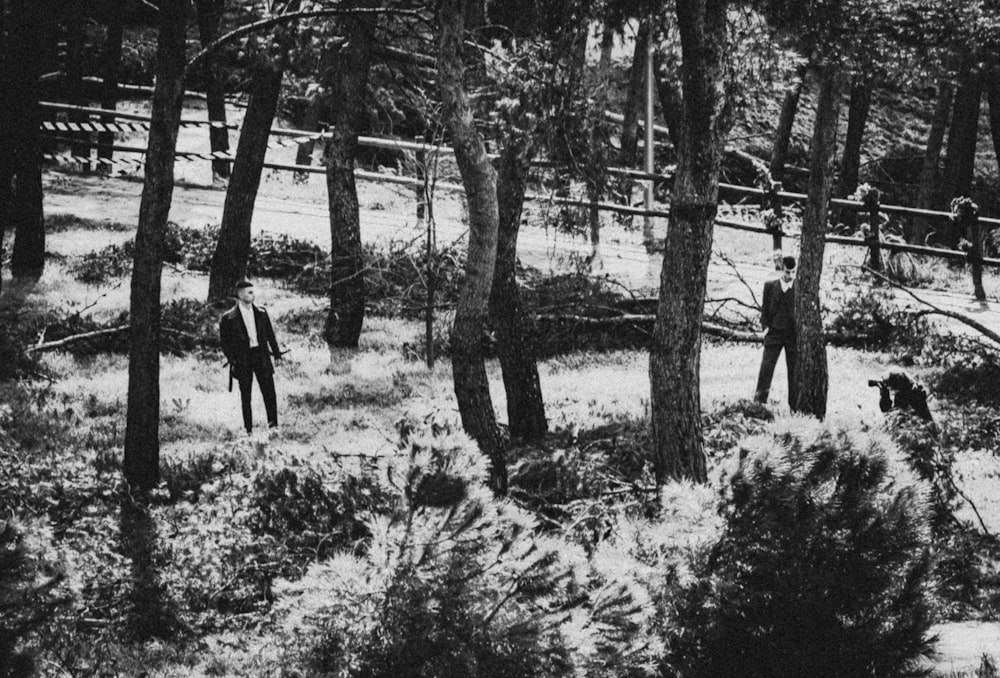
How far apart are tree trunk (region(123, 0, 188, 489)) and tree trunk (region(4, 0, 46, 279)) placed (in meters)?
7.14

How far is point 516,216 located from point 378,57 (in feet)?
19.4

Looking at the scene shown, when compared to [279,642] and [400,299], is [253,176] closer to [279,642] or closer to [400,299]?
[400,299]

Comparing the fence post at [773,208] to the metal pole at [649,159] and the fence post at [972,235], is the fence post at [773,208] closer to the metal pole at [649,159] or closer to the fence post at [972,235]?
the metal pole at [649,159]

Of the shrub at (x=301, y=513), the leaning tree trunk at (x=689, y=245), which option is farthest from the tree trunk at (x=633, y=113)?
the shrub at (x=301, y=513)

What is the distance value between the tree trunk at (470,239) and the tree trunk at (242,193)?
7.11m

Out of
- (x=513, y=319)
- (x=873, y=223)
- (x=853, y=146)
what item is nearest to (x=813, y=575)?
(x=513, y=319)

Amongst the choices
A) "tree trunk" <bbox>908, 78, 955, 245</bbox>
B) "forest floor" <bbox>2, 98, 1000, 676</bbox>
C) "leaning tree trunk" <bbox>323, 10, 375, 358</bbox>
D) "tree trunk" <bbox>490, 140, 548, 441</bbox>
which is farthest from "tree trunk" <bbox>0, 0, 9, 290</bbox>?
"tree trunk" <bbox>908, 78, 955, 245</bbox>

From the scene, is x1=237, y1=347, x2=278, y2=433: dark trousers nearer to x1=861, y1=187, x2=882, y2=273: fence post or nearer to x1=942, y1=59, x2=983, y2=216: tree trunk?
x1=861, y1=187, x2=882, y2=273: fence post

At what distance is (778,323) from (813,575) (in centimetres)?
959

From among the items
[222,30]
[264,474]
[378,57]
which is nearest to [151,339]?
[264,474]

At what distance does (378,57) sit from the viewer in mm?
17125

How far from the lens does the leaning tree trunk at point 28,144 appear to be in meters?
16.2

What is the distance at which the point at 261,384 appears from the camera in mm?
12492

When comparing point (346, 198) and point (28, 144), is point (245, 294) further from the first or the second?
point (28, 144)
